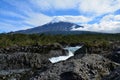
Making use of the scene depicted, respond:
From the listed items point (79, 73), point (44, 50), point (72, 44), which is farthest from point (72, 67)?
point (72, 44)

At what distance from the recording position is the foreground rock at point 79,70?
11.2 metres

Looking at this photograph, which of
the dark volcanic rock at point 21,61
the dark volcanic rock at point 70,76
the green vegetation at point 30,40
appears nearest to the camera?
the dark volcanic rock at point 70,76

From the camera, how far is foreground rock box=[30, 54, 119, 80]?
1120 centimetres

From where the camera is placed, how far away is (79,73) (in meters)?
11.3

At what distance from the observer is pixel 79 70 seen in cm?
1140

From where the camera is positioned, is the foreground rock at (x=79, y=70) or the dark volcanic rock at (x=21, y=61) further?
the dark volcanic rock at (x=21, y=61)

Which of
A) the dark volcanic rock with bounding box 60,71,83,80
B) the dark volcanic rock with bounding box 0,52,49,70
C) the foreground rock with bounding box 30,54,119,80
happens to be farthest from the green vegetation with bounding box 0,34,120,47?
the dark volcanic rock with bounding box 60,71,83,80

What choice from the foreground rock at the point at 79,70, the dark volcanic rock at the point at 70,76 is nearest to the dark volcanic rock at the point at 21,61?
the foreground rock at the point at 79,70

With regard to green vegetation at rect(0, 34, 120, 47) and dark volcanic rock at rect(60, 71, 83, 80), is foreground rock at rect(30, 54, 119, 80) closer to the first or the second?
dark volcanic rock at rect(60, 71, 83, 80)

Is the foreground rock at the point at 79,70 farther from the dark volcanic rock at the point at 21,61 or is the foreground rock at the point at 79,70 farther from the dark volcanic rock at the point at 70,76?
the dark volcanic rock at the point at 21,61

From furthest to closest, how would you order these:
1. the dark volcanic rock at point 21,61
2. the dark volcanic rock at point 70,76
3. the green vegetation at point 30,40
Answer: the green vegetation at point 30,40 < the dark volcanic rock at point 21,61 < the dark volcanic rock at point 70,76

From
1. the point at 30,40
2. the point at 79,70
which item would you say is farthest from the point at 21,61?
the point at 30,40

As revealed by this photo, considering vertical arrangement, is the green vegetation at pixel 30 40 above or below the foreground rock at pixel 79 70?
below

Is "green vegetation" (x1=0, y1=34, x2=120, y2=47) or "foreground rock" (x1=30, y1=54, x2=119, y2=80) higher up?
"foreground rock" (x1=30, y1=54, x2=119, y2=80)
